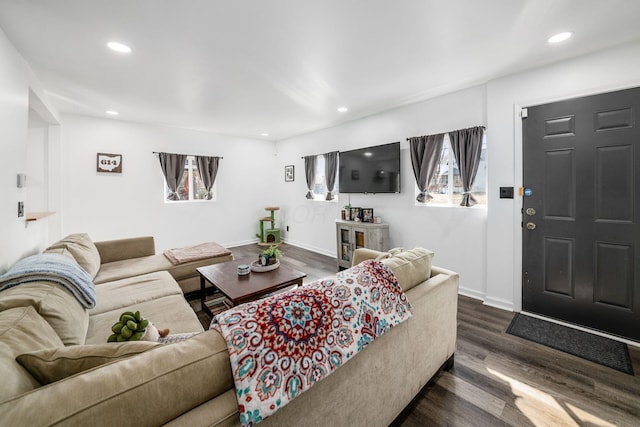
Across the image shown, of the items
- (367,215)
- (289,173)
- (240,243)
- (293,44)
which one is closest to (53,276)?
(293,44)

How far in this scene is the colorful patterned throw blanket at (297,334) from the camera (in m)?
0.85

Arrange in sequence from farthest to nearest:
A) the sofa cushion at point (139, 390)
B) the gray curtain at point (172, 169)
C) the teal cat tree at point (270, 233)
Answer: the teal cat tree at point (270, 233) < the gray curtain at point (172, 169) < the sofa cushion at point (139, 390)

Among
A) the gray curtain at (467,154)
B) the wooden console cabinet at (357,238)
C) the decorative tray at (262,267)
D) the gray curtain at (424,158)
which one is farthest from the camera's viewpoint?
the wooden console cabinet at (357,238)

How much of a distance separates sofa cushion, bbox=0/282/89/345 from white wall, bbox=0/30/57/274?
30.5 inches

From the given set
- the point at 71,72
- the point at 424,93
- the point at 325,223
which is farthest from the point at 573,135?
the point at 71,72

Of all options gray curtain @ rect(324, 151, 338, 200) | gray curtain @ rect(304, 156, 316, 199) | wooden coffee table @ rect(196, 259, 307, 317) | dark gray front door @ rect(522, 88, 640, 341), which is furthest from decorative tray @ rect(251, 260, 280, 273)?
gray curtain @ rect(304, 156, 316, 199)

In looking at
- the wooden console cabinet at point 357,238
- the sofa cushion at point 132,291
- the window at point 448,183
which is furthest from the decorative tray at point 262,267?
the window at point 448,183

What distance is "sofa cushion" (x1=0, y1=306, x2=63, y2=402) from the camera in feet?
2.46

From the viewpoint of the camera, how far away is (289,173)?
634 cm

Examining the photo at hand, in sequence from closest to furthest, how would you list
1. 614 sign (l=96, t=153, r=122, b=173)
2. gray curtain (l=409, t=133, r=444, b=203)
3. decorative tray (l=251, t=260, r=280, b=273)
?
decorative tray (l=251, t=260, r=280, b=273)
gray curtain (l=409, t=133, r=444, b=203)
614 sign (l=96, t=153, r=122, b=173)

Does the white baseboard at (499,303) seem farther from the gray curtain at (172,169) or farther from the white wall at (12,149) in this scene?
the gray curtain at (172,169)

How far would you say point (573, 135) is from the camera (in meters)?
2.50

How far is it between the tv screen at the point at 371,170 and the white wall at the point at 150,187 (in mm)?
2587

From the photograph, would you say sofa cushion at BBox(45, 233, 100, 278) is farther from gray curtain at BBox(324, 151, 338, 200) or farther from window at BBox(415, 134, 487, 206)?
window at BBox(415, 134, 487, 206)
